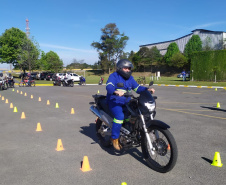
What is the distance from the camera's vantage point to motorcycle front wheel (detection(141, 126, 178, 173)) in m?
3.63

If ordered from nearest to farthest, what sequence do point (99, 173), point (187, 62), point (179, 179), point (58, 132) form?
point (179, 179), point (99, 173), point (58, 132), point (187, 62)

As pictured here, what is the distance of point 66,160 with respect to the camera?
14.7 ft

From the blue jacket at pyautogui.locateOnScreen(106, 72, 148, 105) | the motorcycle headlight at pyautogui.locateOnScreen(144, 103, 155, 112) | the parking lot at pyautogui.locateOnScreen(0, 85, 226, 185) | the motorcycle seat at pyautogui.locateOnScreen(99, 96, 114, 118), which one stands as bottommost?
the parking lot at pyautogui.locateOnScreen(0, 85, 226, 185)

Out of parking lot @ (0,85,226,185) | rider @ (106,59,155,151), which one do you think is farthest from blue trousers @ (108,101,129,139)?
parking lot @ (0,85,226,185)

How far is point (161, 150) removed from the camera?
12.6 feet

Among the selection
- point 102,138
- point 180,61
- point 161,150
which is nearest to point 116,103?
point 161,150

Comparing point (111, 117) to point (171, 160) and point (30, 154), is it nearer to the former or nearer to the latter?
point (171, 160)

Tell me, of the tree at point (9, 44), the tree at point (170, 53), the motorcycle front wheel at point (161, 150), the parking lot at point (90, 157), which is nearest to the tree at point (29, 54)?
the tree at point (9, 44)

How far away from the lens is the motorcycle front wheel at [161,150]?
11.9ft

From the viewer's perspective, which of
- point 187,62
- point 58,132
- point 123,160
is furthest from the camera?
point 187,62

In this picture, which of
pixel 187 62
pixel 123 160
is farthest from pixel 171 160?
pixel 187 62

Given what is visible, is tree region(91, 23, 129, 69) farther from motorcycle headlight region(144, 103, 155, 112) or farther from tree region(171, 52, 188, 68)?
motorcycle headlight region(144, 103, 155, 112)

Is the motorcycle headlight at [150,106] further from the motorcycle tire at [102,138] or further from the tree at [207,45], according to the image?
the tree at [207,45]

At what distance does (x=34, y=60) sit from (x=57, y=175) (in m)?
51.2
